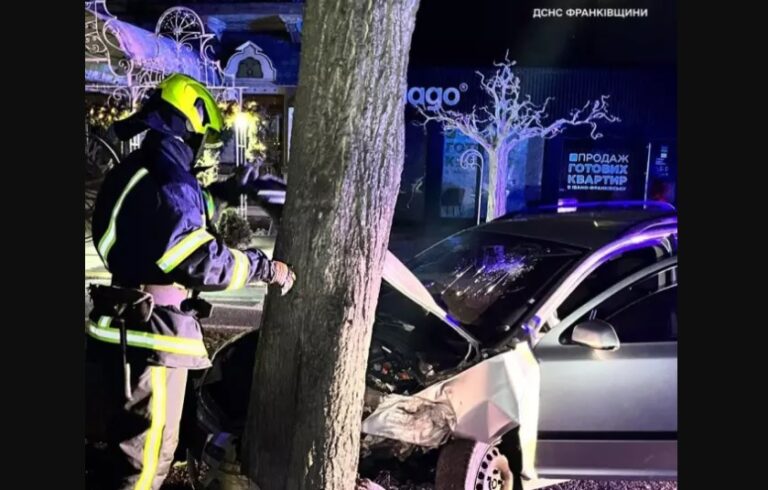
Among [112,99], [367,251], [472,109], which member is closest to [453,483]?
[367,251]

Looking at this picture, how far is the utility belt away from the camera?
3.21m

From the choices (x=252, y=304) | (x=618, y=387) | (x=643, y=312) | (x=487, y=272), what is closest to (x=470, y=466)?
(x=618, y=387)

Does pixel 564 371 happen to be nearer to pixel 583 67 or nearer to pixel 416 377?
pixel 416 377

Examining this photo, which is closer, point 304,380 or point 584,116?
point 304,380

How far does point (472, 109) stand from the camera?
3.50 meters

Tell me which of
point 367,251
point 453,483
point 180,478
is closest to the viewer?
point 367,251

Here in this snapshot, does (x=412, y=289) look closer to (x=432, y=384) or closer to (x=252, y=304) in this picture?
(x=432, y=384)

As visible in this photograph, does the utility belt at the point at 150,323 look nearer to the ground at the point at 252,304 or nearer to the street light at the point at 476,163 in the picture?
the ground at the point at 252,304

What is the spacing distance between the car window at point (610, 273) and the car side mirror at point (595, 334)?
0.13 m

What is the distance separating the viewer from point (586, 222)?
11.9 ft

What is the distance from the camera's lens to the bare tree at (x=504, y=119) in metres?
3.47

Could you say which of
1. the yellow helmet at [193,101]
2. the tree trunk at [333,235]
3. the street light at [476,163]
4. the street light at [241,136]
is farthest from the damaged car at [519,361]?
the yellow helmet at [193,101]

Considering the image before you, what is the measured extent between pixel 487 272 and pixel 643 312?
0.77 metres

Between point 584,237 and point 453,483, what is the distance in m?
1.33
